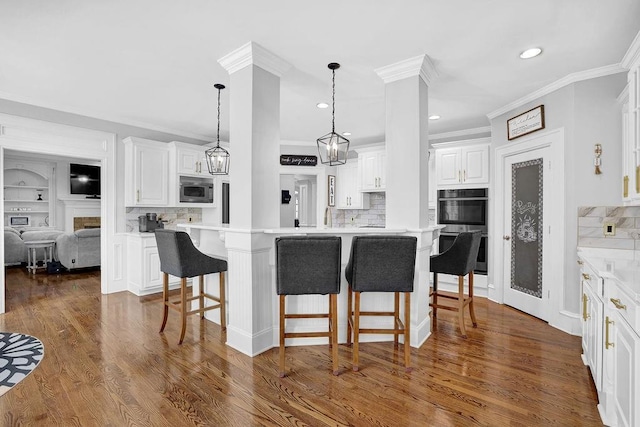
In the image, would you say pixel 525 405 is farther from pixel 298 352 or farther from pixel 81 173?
pixel 81 173

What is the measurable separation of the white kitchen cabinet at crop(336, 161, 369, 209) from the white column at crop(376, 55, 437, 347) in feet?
9.92

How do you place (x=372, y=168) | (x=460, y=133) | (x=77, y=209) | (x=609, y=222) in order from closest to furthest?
(x=609, y=222) < (x=460, y=133) < (x=372, y=168) < (x=77, y=209)

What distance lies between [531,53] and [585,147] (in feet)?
3.64

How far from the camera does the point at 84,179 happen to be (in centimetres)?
787

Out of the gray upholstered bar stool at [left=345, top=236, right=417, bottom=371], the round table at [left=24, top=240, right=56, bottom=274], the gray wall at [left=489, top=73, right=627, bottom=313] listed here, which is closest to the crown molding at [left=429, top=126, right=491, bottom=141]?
the gray wall at [left=489, top=73, right=627, bottom=313]

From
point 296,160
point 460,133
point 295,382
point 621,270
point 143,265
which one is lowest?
point 295,382

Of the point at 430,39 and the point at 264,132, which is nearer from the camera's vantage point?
the point at 430,39

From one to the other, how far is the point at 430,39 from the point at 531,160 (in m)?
2.08

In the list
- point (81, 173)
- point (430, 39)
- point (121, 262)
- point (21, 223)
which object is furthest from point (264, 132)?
point (21, 223)

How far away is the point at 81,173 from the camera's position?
781 centimetres

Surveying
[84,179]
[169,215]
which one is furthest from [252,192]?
[84,179]

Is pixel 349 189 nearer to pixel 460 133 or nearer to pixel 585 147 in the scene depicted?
pixel 460 133

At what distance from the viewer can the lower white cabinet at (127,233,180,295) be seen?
4.47 metres

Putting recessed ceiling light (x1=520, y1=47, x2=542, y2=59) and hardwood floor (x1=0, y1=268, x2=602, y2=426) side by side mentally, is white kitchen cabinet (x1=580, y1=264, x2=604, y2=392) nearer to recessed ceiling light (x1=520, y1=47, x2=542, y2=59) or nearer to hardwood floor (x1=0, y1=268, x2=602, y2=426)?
hardwood floor (x1=0, y1=268, x2=602, y2=426)
